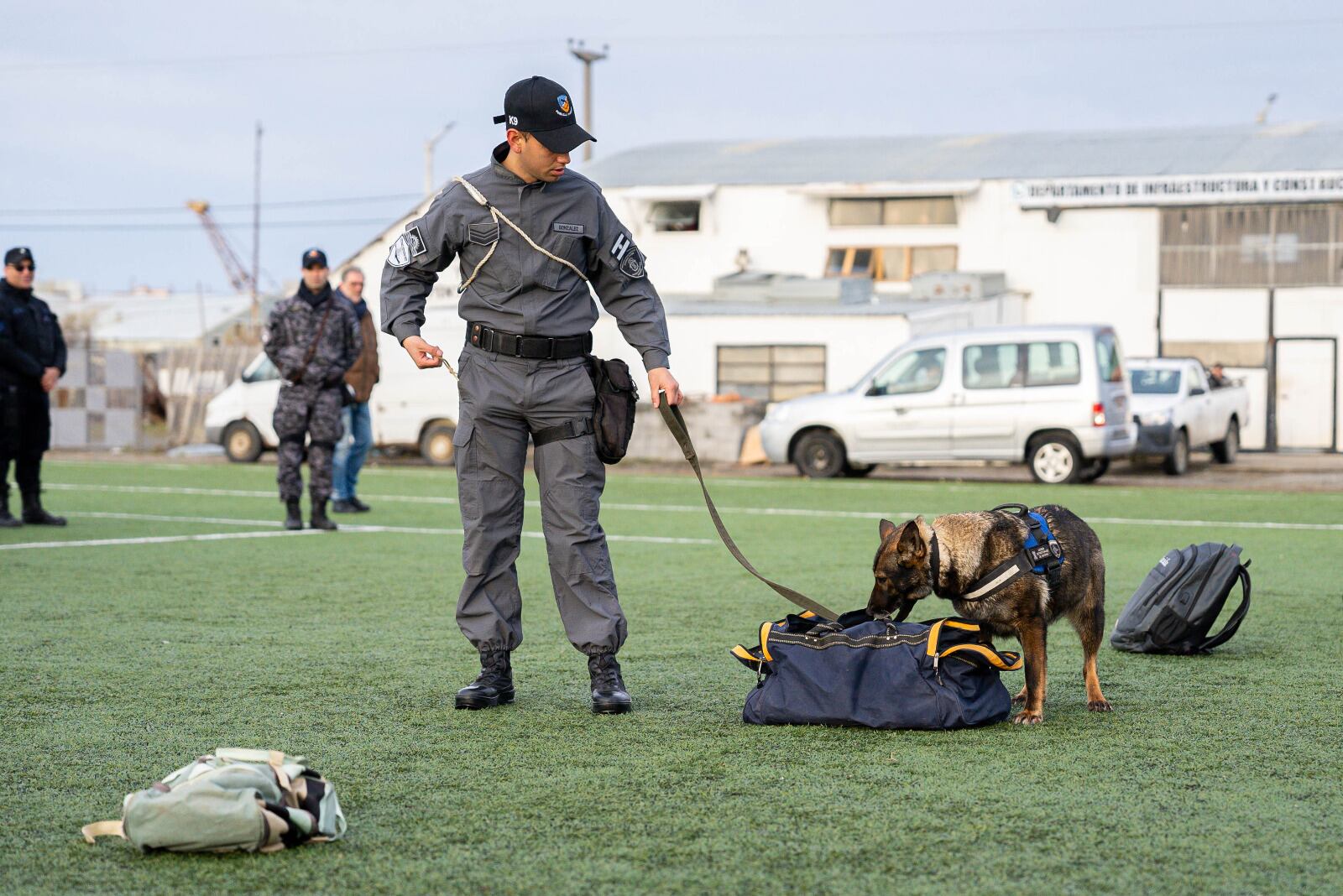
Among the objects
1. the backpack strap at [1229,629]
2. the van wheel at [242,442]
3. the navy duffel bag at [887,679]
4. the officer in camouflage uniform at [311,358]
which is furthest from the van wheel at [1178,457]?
the navy duffel bag at [887,679]

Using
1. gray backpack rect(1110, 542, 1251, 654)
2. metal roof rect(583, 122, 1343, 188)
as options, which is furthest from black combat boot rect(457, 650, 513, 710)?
metal roof rect(583, 122, 1343, 188)

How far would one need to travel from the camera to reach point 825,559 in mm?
10359

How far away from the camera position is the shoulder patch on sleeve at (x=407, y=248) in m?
5.31

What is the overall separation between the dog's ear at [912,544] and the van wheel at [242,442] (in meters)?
20.2

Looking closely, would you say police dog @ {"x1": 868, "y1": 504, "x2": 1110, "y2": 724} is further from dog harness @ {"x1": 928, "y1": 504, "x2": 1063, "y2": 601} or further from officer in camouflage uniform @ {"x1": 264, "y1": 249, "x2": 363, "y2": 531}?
officer in camouflage uniform @ {"x1": 264, "y1": 249, "x2": 363, "y2": 531}

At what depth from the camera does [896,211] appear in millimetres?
32688

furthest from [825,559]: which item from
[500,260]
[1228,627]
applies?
[500,260]

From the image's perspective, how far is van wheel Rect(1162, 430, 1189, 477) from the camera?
69.5ft

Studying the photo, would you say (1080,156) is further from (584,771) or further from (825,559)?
(584,771)

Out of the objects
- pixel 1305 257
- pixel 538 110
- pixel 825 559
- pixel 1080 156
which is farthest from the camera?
pixel 1080 156

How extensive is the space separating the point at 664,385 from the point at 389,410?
63.8 feet

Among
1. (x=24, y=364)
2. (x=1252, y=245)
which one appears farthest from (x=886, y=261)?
(x=24, y=364)

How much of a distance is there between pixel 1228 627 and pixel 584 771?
3.15 m

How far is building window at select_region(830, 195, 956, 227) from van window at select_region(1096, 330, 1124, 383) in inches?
511
